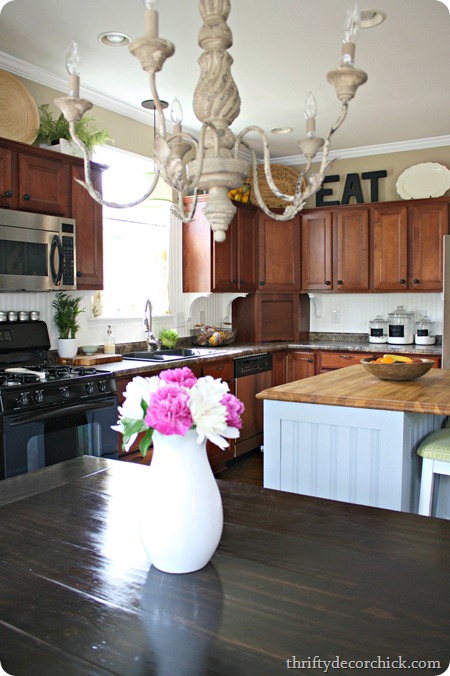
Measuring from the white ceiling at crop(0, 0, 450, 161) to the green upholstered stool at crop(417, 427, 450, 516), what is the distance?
2132mm

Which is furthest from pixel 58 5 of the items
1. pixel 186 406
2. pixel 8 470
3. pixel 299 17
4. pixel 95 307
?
pixel 186 406

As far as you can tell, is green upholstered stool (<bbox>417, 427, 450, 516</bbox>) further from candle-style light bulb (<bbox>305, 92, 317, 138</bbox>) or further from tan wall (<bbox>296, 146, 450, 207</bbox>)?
tan wall (<bbox>296, 146, 450, 207</bbox>)

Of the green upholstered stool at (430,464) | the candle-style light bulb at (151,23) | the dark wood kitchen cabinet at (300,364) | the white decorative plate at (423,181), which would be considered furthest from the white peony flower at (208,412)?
the white decorative plate at (423,181)

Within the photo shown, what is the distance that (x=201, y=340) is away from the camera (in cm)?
512

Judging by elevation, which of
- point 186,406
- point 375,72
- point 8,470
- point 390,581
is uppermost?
point 375,72

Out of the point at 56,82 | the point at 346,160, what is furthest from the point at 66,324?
the point at 346,160

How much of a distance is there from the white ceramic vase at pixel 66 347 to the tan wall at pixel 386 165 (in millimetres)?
3020

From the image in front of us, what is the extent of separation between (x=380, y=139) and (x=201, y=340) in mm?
2451

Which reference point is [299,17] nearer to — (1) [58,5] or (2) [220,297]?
(1) [58,5]

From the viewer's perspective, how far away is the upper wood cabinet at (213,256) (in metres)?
5.00

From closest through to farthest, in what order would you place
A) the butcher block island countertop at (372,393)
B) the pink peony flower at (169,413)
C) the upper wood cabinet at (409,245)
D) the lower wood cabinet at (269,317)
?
the pink peony flower at (169,413)
the butcher block island countertop at (372,393)
the upper wood cabinet at (409,245)
the lower wood cabinet at (269,317)

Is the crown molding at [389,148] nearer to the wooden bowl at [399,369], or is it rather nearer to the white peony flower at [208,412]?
the wooden bowl at [399,369]

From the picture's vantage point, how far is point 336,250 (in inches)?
218

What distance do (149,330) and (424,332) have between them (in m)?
2.50
